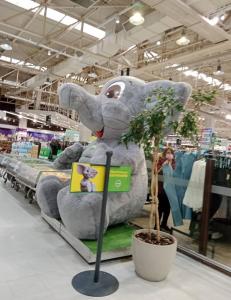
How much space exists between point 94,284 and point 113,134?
1.90 metres

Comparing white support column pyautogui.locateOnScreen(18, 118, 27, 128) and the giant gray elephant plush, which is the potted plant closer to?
the giant gray elephant plush

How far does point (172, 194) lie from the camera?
12.6ft

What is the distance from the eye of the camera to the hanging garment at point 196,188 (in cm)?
347

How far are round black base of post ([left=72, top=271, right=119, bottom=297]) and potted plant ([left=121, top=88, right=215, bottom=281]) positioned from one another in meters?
0.31

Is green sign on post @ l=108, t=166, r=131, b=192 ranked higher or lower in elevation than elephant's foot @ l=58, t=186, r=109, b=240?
higher

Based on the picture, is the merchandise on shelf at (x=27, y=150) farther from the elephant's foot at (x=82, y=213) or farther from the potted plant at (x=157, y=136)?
the potted plant at (x=157, y=136)

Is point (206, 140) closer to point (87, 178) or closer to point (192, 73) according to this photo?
point (87, 178)

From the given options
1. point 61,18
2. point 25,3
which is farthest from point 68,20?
point 25,3

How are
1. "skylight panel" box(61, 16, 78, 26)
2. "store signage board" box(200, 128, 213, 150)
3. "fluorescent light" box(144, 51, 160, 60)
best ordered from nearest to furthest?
"store signage board" box(200, 128, 213, 150), "skylight panel" box(61, 16, 78, 26), "fluorescent light" box(144, 51, 160, 60)

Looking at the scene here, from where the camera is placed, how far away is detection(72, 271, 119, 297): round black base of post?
92.4 inches

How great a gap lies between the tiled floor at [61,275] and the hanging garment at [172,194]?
0.57m

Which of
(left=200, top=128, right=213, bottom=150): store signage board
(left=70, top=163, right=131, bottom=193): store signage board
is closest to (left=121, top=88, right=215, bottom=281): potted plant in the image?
(left=70, top=163, right=131, bottom=193): store signage board

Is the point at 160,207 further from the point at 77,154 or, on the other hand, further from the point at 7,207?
the point at 7,207

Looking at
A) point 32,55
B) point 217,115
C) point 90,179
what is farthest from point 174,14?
point 217,115
